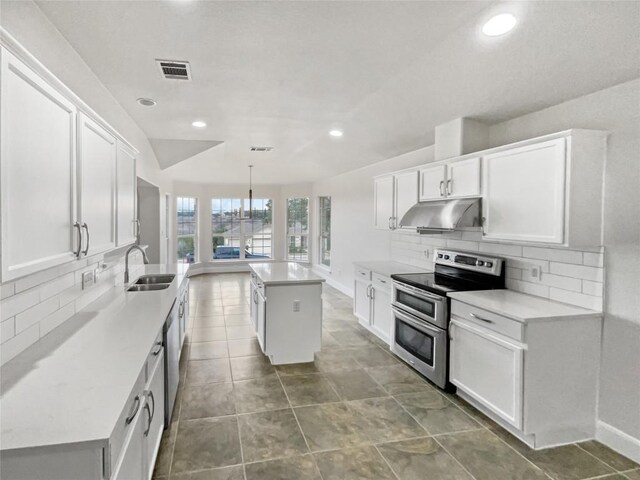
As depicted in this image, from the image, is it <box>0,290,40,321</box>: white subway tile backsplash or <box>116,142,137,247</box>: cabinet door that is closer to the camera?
<box>0,290,40,321</box>: white subway tile backsplash

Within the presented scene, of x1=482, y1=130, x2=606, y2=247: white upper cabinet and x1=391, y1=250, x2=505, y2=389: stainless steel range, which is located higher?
x1=482, y1=130, x2=606, y2=247: white upper cabinet

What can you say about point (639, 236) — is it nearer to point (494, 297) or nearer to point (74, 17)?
point (494, 297)

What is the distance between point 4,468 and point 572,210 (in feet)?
9.90

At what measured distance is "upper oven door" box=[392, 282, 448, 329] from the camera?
3236 millimetres

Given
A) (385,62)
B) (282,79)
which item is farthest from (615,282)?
(282,79)

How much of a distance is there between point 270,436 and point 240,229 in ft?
26.7

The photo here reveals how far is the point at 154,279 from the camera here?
395 cm

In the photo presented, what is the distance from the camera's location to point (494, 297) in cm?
299

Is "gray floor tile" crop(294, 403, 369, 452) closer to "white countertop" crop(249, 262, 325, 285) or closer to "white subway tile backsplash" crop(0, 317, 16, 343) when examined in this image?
"white countertop" crop(249, 262, 325, 285)

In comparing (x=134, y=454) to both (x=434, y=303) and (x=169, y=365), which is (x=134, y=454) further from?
(x=434, y=303)

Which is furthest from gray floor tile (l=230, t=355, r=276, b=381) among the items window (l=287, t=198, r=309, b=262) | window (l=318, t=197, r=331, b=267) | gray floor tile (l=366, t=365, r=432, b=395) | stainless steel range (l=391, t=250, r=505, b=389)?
window (l=287, t=198, r=309, b=262)

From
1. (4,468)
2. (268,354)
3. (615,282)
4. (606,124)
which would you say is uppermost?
(606,124)

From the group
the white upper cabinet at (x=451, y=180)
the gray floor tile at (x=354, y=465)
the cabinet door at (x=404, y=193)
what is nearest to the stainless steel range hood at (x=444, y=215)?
the white upper cabinet at (x=451, y=180)

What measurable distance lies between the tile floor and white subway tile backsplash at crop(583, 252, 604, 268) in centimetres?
124
